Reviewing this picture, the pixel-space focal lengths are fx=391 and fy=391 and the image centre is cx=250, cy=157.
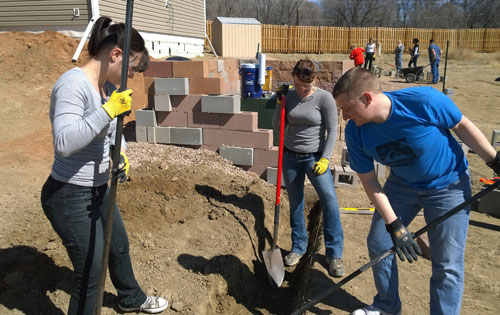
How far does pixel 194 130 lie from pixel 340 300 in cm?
321

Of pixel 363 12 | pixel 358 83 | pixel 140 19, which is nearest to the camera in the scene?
pixel 358 83

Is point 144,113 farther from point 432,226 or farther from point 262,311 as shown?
point 432,226

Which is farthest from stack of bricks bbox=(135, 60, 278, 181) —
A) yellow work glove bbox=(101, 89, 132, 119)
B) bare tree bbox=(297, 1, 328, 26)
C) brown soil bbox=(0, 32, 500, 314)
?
bare tree bbox=(297, 1, 328, 26)

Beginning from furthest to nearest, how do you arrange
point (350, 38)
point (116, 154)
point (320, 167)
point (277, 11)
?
point (277, 11) → point (350, 38) → point (320, 167) → point (116, 154)

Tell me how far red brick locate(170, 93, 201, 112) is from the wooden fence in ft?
75.8

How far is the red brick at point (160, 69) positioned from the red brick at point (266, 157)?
1681 mm

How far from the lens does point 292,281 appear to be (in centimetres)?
416

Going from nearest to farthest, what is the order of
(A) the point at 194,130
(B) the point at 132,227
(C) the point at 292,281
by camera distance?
(B) the point at 132,227
(C) the point at 292,281
(A) the point at 194,130

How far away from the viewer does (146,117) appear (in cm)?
573

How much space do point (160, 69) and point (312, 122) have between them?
285cm

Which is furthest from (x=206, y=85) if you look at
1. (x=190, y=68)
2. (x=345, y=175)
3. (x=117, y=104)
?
(x=117, y=104)

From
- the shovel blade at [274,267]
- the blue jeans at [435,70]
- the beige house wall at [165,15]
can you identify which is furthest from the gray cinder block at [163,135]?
the blue jeans at [435,70]

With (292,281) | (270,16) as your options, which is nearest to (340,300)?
(292,281)

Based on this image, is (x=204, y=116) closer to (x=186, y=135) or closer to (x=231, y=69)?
(x=186, y=135)
